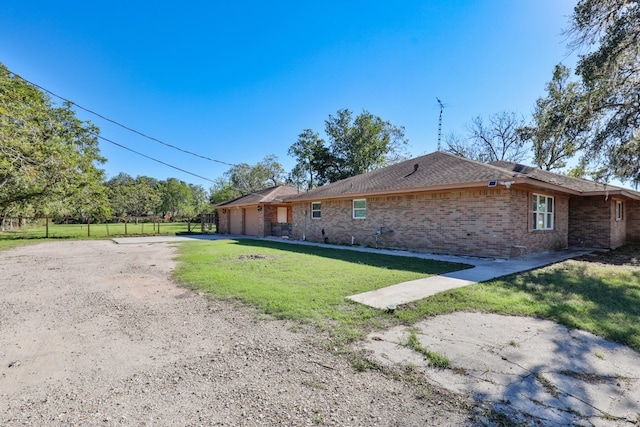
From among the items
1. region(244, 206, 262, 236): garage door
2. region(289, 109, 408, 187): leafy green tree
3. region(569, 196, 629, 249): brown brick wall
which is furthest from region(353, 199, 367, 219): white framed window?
region(289, 109, 408, 187): leafy green tree

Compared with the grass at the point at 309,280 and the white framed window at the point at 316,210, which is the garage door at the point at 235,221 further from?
the grass at the point at 309,280


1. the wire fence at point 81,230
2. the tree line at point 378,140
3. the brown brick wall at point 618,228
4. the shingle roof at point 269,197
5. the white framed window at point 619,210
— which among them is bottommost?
the wire fence at point 81,230

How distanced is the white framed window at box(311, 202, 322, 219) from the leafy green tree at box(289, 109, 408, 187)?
1732 cm

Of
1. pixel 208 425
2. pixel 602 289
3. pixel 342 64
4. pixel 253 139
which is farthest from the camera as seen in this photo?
pixel 253 139

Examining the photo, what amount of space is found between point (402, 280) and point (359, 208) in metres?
7.93

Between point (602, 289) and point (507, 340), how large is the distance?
13.6 ft

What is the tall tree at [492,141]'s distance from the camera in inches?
1121

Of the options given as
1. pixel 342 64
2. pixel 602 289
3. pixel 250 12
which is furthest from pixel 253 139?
pixel 602 289

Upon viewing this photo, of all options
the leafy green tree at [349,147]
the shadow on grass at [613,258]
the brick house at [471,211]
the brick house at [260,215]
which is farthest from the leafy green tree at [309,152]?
the shadow on grass at [613,258]

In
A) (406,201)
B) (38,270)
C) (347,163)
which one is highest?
(347,163)

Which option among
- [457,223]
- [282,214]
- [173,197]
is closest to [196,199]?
[173,197]

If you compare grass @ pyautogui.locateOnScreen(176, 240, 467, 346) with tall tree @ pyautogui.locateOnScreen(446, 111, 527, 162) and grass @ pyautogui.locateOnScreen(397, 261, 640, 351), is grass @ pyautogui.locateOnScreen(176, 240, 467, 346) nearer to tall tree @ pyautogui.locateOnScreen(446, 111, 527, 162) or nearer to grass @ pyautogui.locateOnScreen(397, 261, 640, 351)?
grass @ pyautogui.locateOnScreen(397, 261, 640, 351)

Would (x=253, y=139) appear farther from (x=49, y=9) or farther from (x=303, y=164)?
(x=49, y=9)

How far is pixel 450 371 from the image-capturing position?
9.58ft
